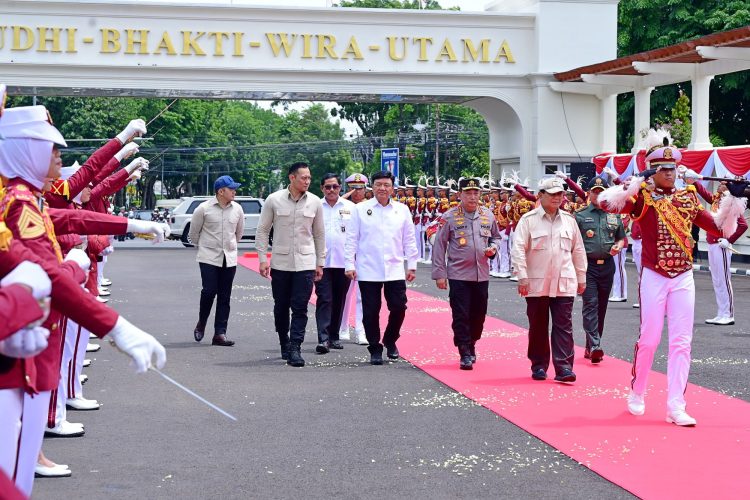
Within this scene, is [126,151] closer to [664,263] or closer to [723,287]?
[664,263]

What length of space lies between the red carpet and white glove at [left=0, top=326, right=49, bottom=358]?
3.95 metres

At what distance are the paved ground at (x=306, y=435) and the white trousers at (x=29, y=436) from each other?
1769 millimetres

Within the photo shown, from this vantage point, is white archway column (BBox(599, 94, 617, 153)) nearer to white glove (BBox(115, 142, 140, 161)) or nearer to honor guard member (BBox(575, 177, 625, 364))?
honor guard member (BBox(575, 177, 625, 364))

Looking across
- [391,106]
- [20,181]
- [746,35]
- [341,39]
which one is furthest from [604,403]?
[391,106]

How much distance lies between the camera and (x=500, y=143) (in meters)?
36.0

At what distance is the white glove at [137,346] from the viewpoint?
4164mm

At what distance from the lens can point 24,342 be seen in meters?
3.57

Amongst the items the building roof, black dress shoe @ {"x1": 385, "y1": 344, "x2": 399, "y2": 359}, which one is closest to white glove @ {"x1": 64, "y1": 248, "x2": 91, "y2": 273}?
black dress shoe @ {"x1": 385, "y1": 344, "x2": 399, "y2": 359}

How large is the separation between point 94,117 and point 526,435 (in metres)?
56.8

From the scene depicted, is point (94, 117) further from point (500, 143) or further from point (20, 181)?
point (20, 181)

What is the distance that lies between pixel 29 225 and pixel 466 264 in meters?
7.19

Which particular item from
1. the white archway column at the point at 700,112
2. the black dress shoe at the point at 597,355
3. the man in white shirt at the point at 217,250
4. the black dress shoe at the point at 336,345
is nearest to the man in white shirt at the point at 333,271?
the black dress shoe at the point at 336,345

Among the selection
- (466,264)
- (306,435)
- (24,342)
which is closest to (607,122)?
(466,264)

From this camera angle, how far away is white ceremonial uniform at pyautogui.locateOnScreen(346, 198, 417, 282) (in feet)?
39.2
